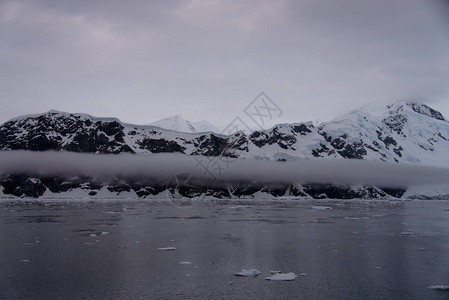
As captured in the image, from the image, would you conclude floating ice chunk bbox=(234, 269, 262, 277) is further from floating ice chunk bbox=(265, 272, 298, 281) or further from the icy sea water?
floating ice chunk bbox=(265, 272, 298, 281)

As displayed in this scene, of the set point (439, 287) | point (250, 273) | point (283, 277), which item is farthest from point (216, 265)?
point (439, 287)

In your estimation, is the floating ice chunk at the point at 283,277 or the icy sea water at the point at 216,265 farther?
the floating ice chunk at the point at 283,277

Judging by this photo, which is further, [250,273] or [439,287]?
[250,273]

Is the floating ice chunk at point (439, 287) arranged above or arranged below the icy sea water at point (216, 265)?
above

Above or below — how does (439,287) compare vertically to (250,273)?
above

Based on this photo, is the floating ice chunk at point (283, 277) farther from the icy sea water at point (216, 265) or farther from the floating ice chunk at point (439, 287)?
the floating ice chunk at point (439, 287)

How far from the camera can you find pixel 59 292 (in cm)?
1163

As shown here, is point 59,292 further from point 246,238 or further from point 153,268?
point 246,238

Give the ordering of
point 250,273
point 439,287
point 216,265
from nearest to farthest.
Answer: point 439,287 → point 250,273 → point 216,265

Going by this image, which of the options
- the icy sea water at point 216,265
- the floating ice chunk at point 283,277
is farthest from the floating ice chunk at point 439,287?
the floating ice chunk at point 283,277

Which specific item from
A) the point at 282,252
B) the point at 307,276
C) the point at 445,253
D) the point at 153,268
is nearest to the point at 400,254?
the point at 445,253

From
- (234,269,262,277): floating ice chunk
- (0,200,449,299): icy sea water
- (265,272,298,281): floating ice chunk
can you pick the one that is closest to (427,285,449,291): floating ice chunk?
(0,200,449,299): icy sea water

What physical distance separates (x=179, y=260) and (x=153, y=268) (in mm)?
1868

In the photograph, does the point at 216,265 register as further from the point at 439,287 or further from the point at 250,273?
the point at 439,287
